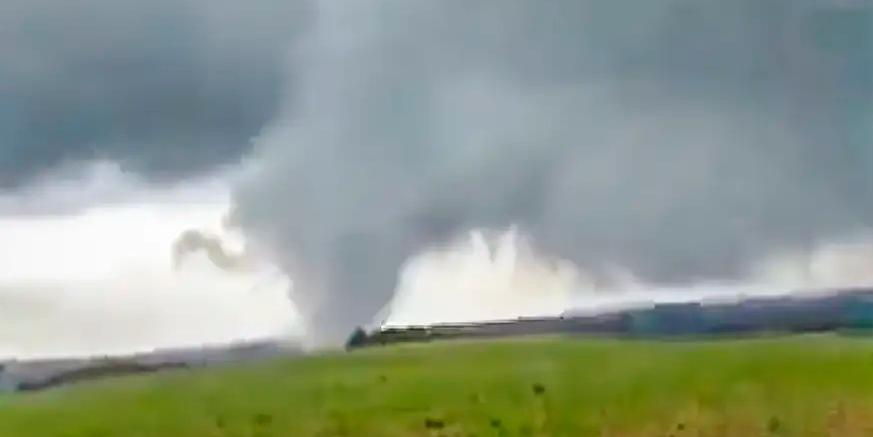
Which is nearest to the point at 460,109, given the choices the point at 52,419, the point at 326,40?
the point at 326,40

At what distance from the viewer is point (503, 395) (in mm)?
3789

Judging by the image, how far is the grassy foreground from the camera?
3.74 meters

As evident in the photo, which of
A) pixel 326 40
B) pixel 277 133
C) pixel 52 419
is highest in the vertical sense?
pixel 326 40

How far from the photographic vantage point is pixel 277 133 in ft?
12.7

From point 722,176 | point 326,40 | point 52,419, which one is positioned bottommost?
point 52,419

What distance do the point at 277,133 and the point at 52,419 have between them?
47.6 inches

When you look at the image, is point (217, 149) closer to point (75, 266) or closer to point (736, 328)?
point (75, 266)

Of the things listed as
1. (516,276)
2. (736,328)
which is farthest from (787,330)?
(516,276)

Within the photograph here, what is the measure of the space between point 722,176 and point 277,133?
1.55m

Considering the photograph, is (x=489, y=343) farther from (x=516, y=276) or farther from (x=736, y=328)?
(x=736, y=328)

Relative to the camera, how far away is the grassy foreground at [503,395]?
3744 mm

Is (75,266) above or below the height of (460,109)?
below

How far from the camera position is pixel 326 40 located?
12.8 ft

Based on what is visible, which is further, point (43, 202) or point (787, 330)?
point (787, 330)
